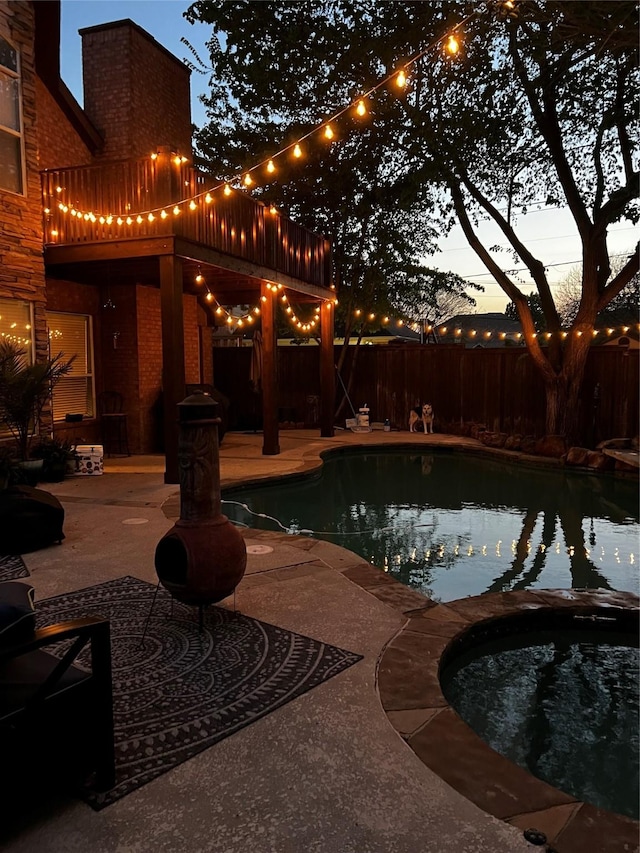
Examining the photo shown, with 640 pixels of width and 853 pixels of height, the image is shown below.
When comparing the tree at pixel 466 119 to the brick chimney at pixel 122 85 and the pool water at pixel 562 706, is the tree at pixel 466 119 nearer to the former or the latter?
the brick chimney at pixel 122 85

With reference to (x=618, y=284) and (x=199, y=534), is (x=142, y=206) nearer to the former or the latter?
(x=199, y=534)

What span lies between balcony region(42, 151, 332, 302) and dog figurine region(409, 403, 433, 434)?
4.91 metres

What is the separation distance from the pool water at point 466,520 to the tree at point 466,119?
2.68m

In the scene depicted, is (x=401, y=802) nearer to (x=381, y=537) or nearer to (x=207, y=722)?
(x=207, y=722)

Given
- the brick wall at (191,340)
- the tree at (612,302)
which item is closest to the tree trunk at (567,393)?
the brick wall at (191,340)

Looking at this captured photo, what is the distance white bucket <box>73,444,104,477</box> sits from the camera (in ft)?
26.2

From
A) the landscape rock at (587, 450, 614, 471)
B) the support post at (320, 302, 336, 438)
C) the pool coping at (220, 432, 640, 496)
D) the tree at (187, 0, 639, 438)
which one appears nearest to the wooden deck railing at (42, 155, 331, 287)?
the pool coping at (220, 432, 640, 496)

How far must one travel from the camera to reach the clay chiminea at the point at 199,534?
3137 millimetres

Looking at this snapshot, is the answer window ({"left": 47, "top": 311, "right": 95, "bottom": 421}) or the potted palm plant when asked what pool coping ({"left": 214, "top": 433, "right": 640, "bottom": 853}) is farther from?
window ({"left": 47, "top": 311, "right": 95, "bottom": 421})

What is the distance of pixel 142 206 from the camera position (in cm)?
739

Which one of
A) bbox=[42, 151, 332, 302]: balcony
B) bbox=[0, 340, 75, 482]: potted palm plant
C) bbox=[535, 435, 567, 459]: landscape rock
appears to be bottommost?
bbox=[535, 435, 567, 459]: landscape rock

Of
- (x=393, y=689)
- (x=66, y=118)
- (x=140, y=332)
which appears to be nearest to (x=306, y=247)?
(x=140, y=332)

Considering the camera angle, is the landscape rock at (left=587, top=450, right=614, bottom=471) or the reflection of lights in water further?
the landscape rock at (left=587, top=450, right=614, bottom=471)

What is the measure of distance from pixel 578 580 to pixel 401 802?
11.2ft
